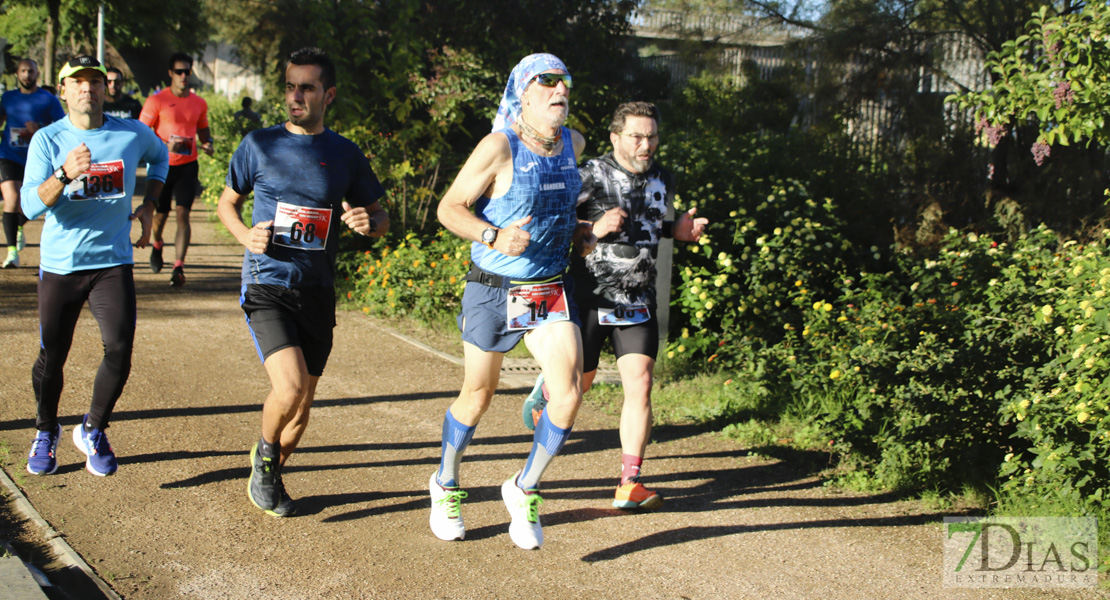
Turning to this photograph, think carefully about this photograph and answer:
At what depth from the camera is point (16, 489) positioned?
446cm

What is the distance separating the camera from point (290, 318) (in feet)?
13.9

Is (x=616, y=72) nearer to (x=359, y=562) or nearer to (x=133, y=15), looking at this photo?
(x=359, y=562)

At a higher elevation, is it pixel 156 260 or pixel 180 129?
pixel 180 129

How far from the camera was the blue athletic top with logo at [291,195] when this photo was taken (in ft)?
13.8

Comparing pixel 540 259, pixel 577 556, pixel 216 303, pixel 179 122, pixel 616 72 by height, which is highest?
pixel 616 72

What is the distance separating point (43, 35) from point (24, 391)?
109ft

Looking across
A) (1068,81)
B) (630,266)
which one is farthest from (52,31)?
(1068,81)

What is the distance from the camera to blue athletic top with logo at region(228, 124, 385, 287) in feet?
13.8

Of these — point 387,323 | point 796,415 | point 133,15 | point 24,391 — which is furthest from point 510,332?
point 133,15

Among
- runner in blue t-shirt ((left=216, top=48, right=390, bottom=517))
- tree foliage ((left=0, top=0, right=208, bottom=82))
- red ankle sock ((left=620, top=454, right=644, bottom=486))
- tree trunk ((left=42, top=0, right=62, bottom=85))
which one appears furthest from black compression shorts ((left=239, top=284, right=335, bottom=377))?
tree foliage ((left=0, top=0, right=208, bottom=82))

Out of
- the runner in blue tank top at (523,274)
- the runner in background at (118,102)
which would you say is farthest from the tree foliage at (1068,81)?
the runner in background at (118,102)

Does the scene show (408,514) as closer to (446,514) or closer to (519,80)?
(446,514)

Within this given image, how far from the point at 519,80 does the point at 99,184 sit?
7.10 feet

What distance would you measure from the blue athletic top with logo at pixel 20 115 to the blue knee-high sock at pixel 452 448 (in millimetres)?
6151
